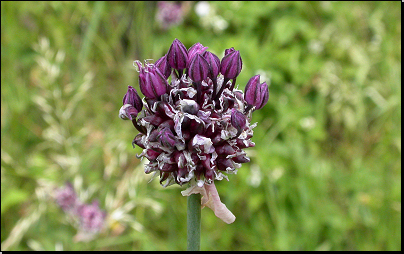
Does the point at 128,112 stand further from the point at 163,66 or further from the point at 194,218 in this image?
the point at 194,218

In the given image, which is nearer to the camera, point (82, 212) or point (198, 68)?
point (198, 68)

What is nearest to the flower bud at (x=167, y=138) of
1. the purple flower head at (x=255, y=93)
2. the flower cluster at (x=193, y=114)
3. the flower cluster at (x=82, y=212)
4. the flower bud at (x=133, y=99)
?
the flower cluster at (x=193, y=114)

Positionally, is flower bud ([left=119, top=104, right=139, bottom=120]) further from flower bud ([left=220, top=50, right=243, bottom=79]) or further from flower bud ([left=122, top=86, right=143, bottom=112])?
flower bud ([left=220, top=50, right=243, bottom=79])

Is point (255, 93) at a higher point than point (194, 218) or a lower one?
higher

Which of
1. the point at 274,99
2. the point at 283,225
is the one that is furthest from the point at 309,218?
the point at 274,99

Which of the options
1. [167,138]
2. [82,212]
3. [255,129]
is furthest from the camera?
[255,129]

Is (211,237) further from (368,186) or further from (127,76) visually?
(127,76)

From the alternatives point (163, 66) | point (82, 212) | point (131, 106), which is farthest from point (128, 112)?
point (82, 212)

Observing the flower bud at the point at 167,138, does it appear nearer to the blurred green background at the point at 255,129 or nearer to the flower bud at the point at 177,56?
the flower bud at the point at 177,56
